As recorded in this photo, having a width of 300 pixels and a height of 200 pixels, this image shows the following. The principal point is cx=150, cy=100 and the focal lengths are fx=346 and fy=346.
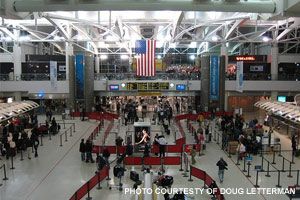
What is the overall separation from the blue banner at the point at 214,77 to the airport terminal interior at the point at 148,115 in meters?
0.10

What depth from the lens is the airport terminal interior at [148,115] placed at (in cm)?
1214

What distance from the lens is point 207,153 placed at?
1866 centimetres

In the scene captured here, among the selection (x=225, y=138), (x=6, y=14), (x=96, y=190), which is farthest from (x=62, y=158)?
(x=6, y=14)

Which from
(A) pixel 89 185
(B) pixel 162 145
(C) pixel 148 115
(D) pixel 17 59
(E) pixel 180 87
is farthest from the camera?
(D) pixel 17 59

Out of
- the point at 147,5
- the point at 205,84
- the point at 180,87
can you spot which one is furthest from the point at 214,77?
the point at 147,5

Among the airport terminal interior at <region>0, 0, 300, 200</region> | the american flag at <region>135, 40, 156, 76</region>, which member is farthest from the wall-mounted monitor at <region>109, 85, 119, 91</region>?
the american flag at <region>135, 40, 156, 76</region>

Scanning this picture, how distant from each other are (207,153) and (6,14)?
42.3ft

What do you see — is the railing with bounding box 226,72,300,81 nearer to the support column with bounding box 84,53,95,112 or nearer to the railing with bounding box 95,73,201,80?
the railing with bounding box 95,73,201,80

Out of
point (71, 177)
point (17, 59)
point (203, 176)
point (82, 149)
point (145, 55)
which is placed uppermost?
point (17, 59)

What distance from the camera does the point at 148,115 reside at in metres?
33.2

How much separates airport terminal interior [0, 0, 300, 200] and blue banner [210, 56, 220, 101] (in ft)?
0.32

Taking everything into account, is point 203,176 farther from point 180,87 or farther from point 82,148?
point 180,87

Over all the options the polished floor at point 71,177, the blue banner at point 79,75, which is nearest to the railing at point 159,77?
the blue banner at point 79,75

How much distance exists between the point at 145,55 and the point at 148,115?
8.44 meters
